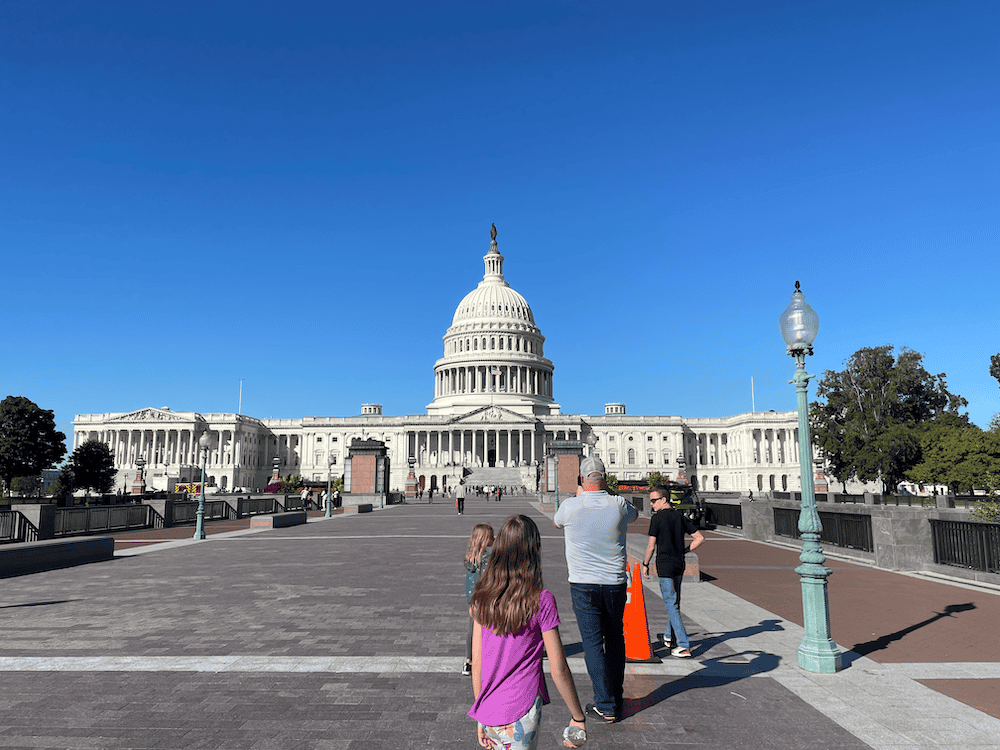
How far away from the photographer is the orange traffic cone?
778 centimetres

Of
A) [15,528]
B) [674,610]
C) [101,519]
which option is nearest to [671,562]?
[674,610]

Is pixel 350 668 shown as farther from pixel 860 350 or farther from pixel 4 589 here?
pixel 860 350

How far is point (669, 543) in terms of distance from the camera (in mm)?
8500

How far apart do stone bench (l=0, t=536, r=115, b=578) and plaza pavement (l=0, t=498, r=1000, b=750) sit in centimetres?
92

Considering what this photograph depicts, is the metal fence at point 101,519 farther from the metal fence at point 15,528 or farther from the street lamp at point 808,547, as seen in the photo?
the street lamp at point 808,547

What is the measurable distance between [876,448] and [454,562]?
56.9 meters

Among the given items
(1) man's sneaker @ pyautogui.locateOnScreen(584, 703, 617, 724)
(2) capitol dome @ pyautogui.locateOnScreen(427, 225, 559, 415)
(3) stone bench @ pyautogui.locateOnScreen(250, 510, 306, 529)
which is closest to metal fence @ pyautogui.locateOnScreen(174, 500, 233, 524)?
(3) stone bench @ pyautogui.locateOnScreen(250, 510, 306, 529)

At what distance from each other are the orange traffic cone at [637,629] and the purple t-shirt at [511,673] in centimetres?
451

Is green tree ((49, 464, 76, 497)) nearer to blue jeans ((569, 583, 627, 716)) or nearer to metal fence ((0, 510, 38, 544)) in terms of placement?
metal fence ((0, 510, 38, 544))

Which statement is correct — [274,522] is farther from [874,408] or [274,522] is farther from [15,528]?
[874,408]

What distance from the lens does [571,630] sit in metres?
9.52

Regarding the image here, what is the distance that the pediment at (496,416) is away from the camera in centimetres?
12238

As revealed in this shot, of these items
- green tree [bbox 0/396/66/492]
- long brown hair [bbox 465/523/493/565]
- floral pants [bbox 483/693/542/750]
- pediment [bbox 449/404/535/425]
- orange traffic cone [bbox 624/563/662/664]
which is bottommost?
orange traffic cone [bbox 624/563/662/664]

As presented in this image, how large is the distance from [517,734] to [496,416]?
120 metres
